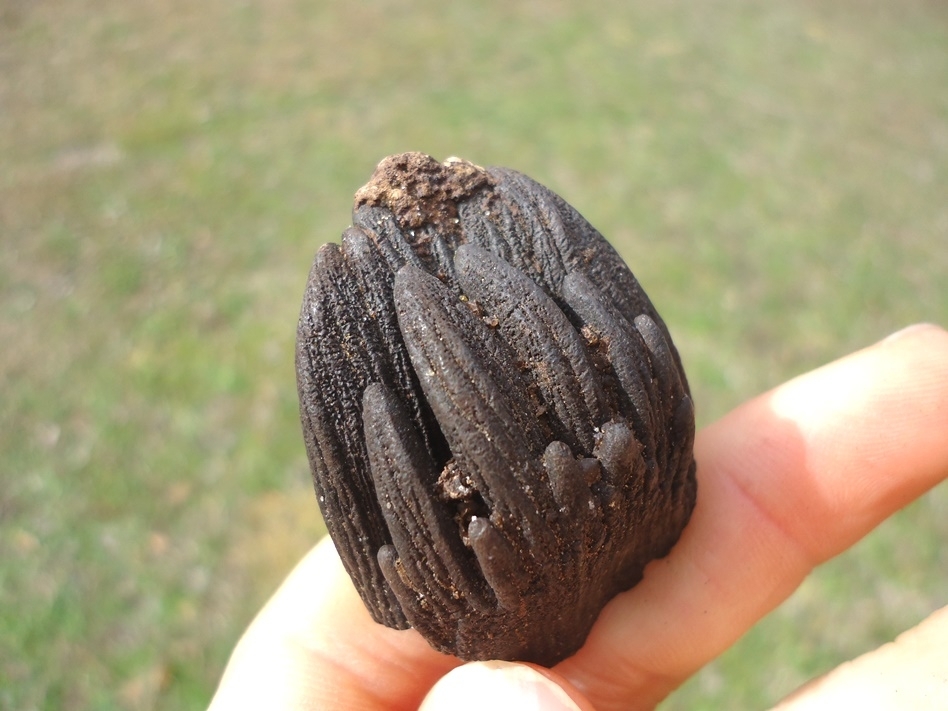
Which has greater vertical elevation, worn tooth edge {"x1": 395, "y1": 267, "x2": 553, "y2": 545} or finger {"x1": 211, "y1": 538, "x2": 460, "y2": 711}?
worn tooth edge {"x1": 395, "y1": 267, "x2": 553, "y2": 545}

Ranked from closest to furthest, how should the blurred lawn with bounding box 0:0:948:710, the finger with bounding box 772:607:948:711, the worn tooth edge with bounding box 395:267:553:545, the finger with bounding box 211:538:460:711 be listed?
1. the worn tooth edge with bounding box 395:267:553:545
2. the finger with bounding box 772:607:948:711
3. the finger with bounding box 211:538:460:711
4. the blurred lawn with bounding box 0:0:948:710

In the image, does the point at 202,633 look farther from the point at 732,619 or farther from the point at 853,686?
the point at 853,686

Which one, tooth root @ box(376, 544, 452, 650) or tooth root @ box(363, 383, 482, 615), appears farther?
tooth root @ box(376, 544, 452, 650)

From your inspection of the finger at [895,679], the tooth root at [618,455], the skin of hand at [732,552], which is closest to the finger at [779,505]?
the skin of hand at [732,552]

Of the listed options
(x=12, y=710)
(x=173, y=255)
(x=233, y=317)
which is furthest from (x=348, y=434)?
(x=173, y=255)

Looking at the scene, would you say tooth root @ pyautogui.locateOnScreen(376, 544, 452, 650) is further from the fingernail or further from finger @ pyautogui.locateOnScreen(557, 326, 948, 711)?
finger @ pyautogui.locateOnScreen(557, 326, 948, 711)

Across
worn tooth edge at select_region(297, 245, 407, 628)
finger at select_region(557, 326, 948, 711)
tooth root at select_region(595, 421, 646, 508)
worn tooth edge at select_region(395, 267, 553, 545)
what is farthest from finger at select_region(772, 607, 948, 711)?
worn tooth edge at select_region(297, 245, 407, 628)

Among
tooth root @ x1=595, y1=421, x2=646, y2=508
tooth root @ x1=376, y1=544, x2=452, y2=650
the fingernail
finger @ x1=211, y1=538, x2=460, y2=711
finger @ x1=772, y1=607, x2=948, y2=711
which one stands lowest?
finger @ x1=211, y1=538, x2=460, y2=711
